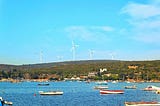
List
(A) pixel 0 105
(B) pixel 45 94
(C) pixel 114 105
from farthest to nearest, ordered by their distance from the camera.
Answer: (B) pixel 45 94, (C) pixel 114 105, (A) pixel 0 105

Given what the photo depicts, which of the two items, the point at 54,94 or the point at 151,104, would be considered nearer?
the point at 151,104

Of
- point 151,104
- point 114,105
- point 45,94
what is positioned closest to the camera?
point 151,104

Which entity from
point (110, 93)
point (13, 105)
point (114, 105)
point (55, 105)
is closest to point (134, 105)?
point (114, 105)

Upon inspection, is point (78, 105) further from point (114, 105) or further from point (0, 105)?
point (0, 105)

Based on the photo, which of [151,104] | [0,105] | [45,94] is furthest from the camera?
[45,94]

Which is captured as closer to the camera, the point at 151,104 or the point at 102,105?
the point at 151,104

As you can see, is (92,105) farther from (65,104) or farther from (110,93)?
(110,93)

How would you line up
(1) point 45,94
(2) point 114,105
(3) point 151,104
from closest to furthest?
(3) point 151,104 < (2) point 114,105 < (1) point 45,94

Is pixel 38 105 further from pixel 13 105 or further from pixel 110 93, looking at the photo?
pixel 110 93

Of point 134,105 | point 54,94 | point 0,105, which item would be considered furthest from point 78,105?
point 54,94
